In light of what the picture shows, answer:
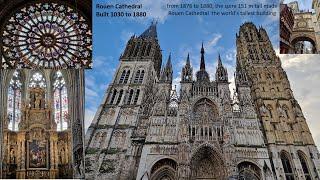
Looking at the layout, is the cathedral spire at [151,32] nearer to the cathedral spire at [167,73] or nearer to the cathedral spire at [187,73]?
the cathedral spire at [167,73]

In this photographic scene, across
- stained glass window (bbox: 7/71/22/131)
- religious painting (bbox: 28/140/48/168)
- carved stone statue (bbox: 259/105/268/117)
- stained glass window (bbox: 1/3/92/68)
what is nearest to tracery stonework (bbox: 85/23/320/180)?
carved stone statue (bbox: 259/105/268/117)

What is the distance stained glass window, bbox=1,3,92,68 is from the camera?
1092cm

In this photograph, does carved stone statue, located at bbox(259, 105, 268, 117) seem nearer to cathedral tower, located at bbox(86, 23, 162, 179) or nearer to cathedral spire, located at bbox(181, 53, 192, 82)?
cathedral spire, located at bbox(181, 53, 192, 82)

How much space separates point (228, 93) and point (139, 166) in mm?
2552

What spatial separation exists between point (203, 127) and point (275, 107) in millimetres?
1818

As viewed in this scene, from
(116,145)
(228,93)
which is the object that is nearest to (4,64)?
→ (116,145)

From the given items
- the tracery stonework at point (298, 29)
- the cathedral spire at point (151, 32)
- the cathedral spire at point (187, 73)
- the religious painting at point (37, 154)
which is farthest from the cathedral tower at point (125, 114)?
the tracery stonework at point (298, 29)

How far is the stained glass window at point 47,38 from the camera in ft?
35.8

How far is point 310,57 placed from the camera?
8383mm

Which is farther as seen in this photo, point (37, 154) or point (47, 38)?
point (47, 38)

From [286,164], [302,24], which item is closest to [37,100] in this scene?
[286,164]

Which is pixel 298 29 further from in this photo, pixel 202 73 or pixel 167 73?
pixel 167 73

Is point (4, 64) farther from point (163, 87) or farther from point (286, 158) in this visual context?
point (286, 158)

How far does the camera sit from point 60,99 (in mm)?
9859
